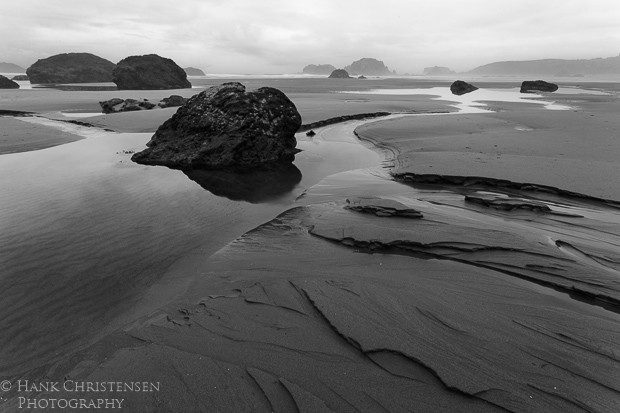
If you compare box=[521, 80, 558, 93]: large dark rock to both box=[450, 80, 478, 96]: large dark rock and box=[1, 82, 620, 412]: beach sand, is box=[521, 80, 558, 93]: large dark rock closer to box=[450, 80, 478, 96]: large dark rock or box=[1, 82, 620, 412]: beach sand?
box=[450, 80, 478, 96]: large dark rock

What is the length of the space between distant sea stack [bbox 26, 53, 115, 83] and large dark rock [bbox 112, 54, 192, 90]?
35386 millimetres

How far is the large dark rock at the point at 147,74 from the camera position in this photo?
2391 inches

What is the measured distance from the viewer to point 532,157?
1027 centimetres

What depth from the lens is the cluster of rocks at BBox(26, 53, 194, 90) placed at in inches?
2399

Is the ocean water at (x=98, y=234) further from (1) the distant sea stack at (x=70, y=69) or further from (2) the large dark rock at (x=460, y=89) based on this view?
(1) the distant sea stack at (x=70, y=69)

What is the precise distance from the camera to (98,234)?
→ 5.79 meters

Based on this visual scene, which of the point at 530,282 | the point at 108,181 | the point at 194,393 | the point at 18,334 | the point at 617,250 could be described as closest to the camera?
the point at 194,393

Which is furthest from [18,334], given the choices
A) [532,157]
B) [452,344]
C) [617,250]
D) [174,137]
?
[532,157]

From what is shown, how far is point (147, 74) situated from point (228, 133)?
62603mm

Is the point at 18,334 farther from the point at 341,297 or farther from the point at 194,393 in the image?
the point at 341,297

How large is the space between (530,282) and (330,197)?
4425 millimetres

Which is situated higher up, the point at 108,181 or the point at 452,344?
the point at 108,181

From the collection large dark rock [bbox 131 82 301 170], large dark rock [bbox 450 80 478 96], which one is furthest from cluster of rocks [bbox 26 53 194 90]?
large dark rock [bbox 131 82 301 170]

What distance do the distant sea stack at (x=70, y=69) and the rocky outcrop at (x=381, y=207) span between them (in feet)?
343
